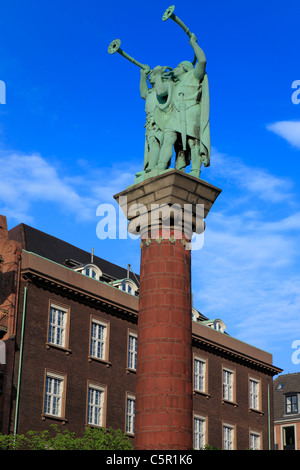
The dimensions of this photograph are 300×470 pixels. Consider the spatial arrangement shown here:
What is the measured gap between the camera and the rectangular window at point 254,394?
59.2 meters

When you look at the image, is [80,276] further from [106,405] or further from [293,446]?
[293,446]

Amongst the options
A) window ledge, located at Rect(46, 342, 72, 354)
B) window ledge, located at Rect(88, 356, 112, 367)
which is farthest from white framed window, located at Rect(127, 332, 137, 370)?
window ledge, located at Rect(46, 342, 72, 354)

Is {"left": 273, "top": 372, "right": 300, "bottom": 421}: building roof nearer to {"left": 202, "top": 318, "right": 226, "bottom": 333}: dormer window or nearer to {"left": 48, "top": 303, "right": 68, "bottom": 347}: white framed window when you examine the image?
{"left": 202, "top": 318, "right": 226, "bottom": 333}: dormer window

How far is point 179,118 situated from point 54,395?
24122mm

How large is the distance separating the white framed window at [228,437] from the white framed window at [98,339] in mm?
12687

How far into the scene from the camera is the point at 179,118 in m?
23.0

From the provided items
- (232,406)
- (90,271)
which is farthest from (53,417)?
(232,406)

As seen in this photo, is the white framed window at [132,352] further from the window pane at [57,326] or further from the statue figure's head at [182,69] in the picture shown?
the statue figure's head at [182,69]

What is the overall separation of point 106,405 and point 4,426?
795 cm

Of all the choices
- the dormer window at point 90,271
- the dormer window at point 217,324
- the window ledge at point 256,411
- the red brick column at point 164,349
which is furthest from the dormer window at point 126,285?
the red brick column at point 164,349

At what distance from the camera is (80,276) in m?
46.7

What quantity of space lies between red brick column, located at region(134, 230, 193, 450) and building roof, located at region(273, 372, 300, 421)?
206ft

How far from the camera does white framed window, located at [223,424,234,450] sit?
5500 cm

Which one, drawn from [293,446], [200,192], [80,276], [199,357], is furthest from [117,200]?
[293,446]
